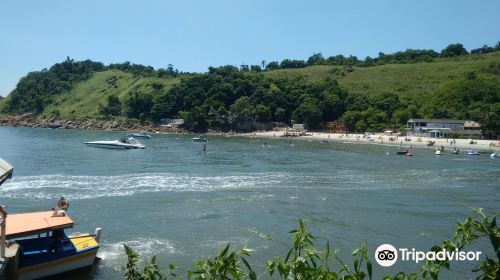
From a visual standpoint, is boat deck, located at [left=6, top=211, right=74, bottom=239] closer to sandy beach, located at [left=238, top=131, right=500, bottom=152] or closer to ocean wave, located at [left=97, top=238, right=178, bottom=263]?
ocean wave, located at [left=97, top=238, right=178, bottom=263]

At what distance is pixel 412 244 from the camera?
86.9 feet

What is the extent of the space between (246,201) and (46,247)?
19.1m

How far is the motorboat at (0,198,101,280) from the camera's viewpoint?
764 inches

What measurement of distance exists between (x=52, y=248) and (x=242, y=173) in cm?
3515

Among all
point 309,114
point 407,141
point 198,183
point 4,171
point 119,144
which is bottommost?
point 198,183

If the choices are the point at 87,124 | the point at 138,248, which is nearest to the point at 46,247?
the point at 138,248

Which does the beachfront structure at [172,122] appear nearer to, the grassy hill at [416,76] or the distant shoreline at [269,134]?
the distant shoreline at [269,134]

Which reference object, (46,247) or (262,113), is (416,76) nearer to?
(262,113)

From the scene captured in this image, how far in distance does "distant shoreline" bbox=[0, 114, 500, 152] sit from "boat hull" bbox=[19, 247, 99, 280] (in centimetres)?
9017

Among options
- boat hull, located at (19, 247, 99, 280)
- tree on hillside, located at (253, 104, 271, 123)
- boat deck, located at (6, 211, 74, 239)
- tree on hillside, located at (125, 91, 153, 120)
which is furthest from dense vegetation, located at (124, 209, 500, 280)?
tree on hillside, located at (125, 91, 153, 120)

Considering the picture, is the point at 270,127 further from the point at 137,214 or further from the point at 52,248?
the point at 52,248

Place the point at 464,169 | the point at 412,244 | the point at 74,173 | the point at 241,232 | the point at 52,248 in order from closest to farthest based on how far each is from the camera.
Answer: the point at 52,248 < the point at 412,244 < the point at 241,232 < the point at 74,173 < the point at 464,169

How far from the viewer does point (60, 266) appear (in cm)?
2061

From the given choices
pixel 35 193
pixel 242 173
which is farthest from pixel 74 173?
pixel 242 173
